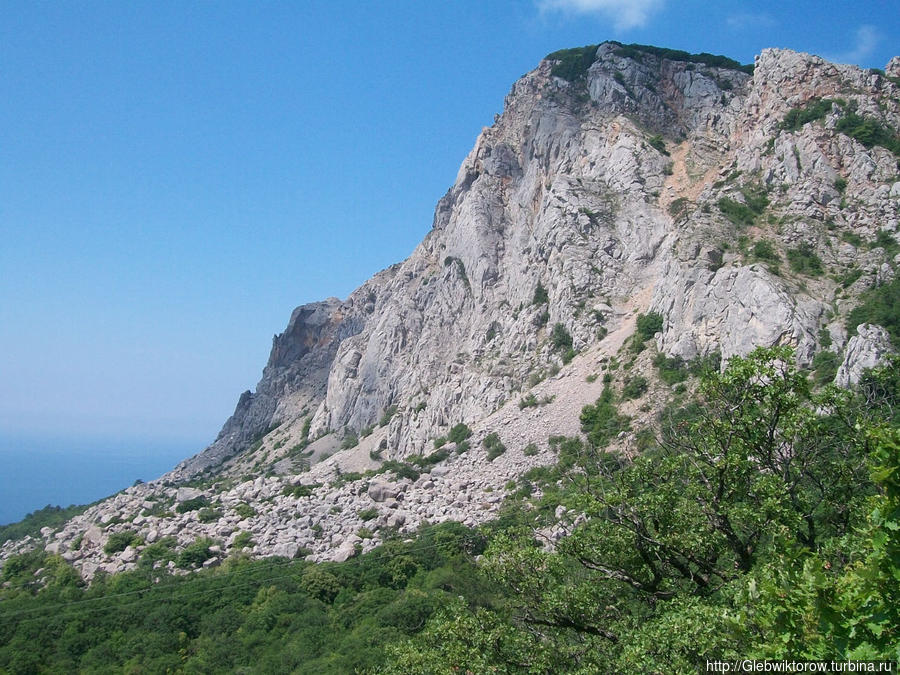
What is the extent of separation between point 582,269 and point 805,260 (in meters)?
17.2

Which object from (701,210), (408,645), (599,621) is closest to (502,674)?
(599,621)

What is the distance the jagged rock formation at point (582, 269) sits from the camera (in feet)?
119

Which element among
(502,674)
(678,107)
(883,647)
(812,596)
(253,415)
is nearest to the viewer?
(883,647)

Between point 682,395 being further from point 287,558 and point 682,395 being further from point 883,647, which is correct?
point 883,647

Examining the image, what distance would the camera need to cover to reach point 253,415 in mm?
89500

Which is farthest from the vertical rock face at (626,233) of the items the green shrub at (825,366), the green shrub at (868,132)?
the green shrub at (825,366)

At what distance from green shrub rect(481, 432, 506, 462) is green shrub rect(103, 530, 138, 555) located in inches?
890

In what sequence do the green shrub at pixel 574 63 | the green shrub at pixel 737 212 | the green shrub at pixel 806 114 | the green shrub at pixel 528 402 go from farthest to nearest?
the green shrub at pixel 574 63 < the green shrub at pixel 528 402 < the green shrub at pixel 806 114 < the green shrub at pixel 737 212

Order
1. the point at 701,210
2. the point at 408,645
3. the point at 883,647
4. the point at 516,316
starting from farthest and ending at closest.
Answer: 1. the point at 516,316
2. the point at 701,210
3. the point at 408,645
4. the point at 883,647

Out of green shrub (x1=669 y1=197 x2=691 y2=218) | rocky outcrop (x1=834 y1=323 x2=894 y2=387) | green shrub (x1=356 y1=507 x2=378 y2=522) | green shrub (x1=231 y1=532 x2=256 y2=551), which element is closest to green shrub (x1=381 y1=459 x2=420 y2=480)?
green shrub (x1=356 y1=507 x2=378 y2=522)

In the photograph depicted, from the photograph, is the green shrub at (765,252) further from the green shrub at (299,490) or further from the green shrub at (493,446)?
the green shrub at (299,490)

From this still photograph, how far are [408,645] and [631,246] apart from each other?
1662 inches

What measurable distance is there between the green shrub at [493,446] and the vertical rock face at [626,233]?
5801mm

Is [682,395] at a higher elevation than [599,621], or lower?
higher
